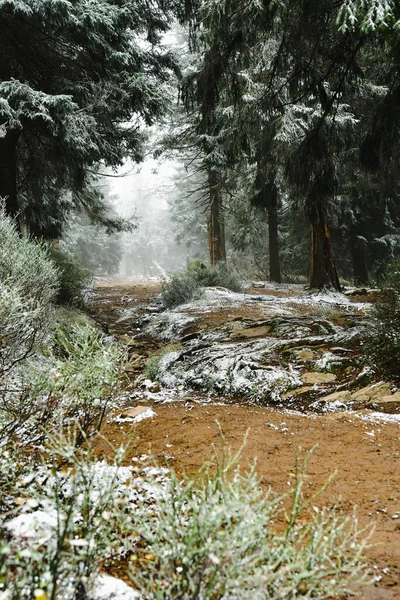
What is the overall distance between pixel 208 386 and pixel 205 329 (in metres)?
2.20

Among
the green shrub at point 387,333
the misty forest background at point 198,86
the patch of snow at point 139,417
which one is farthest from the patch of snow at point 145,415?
the misty forest background at point 198,86

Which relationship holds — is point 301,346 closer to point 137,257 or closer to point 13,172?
point 13,172

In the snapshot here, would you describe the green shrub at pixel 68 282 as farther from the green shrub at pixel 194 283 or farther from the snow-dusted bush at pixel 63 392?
the snow-dusted bush at pixel 63 392

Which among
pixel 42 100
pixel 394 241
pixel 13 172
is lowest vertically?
pixel 394 241

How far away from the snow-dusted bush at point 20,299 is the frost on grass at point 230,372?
6.20 ft

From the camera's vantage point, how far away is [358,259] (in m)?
17.4

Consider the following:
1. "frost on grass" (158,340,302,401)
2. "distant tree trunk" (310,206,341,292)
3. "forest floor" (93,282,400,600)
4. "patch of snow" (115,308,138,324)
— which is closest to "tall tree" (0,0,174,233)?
"patch of snow" (115,308,138,324)

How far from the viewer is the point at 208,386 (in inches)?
189

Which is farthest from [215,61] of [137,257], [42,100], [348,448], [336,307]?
[137,257]

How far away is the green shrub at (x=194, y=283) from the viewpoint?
1030 centimetres

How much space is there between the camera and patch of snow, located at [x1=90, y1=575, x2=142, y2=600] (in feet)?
4.37

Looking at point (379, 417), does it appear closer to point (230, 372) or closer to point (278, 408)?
point (278, 408)

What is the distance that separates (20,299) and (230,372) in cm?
307

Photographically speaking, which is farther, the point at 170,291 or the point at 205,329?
the point at 170,291
